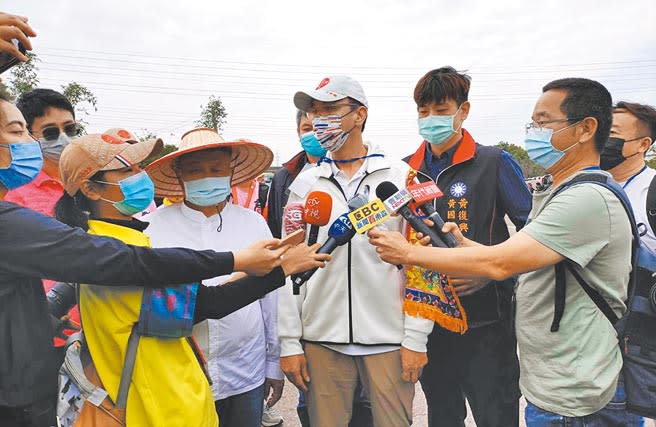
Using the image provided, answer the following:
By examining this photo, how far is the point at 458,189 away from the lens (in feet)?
8.86

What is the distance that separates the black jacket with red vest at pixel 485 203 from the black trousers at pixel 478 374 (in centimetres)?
13

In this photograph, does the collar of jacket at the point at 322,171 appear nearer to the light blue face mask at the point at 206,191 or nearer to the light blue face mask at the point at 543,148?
the light blue face mask at the point at 206,191

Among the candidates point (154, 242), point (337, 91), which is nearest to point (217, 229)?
point (154, 242)

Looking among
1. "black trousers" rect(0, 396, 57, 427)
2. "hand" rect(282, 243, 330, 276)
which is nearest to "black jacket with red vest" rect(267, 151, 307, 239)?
"hand" rect(282, 243, 330, 276)

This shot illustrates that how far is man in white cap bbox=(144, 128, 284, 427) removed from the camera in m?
2.14

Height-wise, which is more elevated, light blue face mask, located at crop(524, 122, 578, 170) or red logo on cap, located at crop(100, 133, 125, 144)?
red logo on cap, located at crop(100, 133, 125, 144)

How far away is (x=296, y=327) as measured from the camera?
7.67 ft

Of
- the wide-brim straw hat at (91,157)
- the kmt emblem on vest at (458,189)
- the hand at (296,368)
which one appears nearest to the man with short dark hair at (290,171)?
the kmt emblem on vest at (458,189)

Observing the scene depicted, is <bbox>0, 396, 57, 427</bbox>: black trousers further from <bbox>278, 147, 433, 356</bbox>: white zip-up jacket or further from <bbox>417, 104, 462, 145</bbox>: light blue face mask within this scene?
<bbox>417, 104, 462, 145</bbox>: light blue face mask

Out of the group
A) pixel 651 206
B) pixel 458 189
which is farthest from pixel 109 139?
pixel 651 206

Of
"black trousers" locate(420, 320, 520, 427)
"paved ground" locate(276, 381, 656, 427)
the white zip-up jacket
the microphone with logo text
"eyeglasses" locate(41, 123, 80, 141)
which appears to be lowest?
"paved ground" locate(276, 381, 656, 427)

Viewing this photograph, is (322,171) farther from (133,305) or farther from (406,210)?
(133,305)

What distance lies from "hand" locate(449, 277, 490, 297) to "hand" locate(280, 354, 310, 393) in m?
0.91

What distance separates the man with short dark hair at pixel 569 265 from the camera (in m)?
1.77
